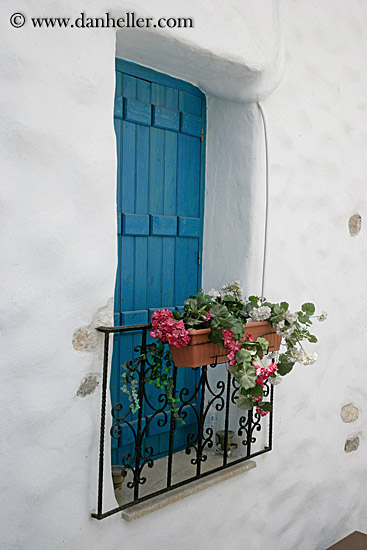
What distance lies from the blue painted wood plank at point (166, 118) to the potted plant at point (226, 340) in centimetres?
84

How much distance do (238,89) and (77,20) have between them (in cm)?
99

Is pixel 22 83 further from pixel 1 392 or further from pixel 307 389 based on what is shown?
pixel 307 389

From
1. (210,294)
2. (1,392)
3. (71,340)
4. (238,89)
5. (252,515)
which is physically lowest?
(252,515)

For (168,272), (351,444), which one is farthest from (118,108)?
(351,444)

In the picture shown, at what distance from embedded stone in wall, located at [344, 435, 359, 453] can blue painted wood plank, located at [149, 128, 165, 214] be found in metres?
1.91

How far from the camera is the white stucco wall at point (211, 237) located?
2023 millimetres

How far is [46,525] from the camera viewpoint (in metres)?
2.13

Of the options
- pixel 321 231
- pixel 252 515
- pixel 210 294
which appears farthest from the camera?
pixel 321 231

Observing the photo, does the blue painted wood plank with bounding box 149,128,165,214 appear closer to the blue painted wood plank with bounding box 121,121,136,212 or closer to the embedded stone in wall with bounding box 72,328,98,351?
the blue painted wood plank with bounding box 121,121,136,212

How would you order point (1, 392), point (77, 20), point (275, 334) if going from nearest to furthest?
point (1, 392) < point (77, 20) < point (275, 334)

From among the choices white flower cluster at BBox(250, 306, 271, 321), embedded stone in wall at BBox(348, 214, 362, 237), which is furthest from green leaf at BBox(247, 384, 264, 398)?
embedded stone in wall at BBox(348, 214, 362, 237)

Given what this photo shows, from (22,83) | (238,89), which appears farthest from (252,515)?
(22,83)

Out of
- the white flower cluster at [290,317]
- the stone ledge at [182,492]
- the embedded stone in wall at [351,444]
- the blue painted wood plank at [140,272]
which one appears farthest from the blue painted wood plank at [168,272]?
the embedded stone in wall at [351,444]

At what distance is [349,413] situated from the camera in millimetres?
3637
